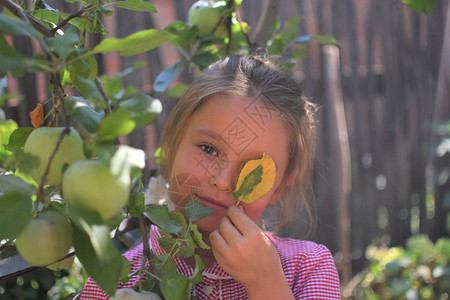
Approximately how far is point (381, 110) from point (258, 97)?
1876 mm

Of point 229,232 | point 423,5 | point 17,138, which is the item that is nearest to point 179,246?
point 229,232

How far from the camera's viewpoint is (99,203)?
1.32 feet

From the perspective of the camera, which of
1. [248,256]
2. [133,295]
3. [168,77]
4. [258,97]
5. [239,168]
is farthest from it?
[168,77]

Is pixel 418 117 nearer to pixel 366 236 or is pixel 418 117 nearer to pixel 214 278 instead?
pixel 366 236

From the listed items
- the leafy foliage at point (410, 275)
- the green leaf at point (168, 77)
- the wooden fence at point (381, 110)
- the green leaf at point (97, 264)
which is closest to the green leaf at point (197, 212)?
the green leaf at point (97, 264)

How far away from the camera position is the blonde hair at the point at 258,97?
3.40ft

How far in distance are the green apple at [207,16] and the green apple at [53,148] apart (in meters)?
0.68

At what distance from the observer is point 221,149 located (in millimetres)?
909

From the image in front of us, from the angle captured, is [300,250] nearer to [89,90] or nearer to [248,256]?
[248,256]

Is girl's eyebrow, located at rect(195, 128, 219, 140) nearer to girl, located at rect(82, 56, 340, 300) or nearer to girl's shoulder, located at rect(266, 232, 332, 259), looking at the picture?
girl, located at rect(82, 56, 340, 300)

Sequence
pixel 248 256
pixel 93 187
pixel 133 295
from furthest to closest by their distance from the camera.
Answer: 1. pixel 248 256
2. pixel 133 295
3. pixel 93 187

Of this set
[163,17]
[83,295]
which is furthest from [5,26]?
[163,17]

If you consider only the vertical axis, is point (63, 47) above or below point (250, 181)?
above

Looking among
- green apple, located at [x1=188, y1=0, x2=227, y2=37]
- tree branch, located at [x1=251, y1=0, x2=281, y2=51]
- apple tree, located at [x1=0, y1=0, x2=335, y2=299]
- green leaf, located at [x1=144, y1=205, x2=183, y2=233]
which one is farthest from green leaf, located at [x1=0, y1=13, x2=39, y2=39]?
tree branch, located at [x1=251, y1=0, x2=281, y2=51]
